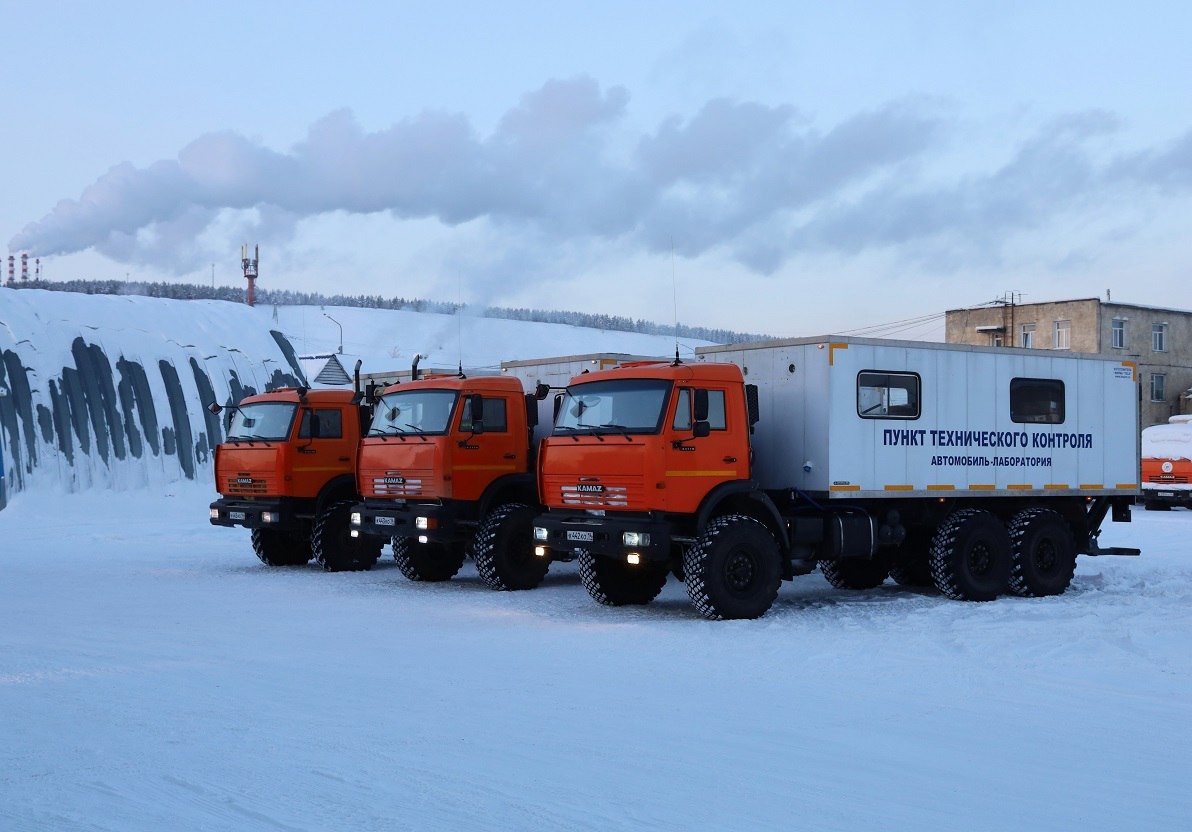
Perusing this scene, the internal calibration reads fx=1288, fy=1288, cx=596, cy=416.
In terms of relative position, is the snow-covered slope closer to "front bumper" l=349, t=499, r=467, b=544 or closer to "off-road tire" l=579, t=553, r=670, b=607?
"front bumper" l=349, t=499, r=467, b=544

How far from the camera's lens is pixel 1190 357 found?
199 feet

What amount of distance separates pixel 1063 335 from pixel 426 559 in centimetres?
4790

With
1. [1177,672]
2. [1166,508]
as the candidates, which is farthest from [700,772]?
[1166,508]

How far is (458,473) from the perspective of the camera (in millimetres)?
16422

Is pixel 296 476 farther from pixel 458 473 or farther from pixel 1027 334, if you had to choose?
pixel 1027 334

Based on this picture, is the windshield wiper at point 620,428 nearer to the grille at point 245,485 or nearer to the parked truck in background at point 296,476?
the parked truck in background at point 296,476

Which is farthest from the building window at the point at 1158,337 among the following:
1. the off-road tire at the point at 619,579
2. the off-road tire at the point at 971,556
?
the off-road tire at the point at 619,579

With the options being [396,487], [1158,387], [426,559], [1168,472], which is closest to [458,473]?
[396,487]

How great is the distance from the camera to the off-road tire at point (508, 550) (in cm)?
1616

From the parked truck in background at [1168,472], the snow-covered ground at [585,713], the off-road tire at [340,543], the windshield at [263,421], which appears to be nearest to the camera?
the snow-covered ground at [585,713]

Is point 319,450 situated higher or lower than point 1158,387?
lower

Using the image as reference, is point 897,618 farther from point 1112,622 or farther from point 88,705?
point 88,705

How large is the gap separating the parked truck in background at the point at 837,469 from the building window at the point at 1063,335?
43.8 metres

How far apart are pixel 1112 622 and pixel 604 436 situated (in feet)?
18.1
